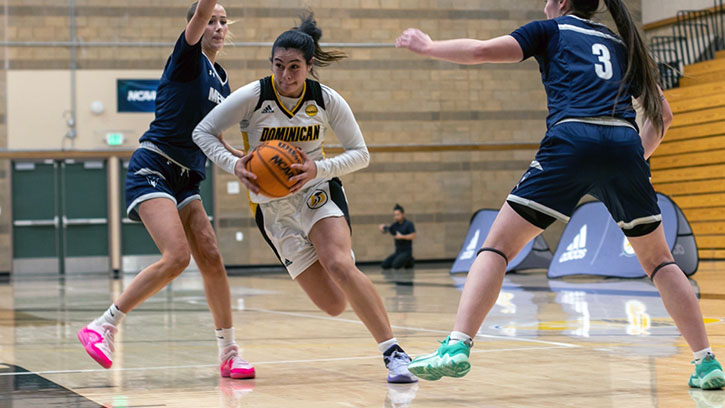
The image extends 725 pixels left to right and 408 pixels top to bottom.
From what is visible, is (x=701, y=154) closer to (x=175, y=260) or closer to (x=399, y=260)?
(x=399, y=260)

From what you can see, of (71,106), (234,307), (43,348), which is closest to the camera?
(43,348)

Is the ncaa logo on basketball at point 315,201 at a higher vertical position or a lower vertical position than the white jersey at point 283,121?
lower

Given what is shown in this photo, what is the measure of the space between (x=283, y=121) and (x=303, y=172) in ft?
1.25

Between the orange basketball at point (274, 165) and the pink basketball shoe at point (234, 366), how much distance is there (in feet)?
3.25

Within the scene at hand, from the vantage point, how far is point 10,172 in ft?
67.5

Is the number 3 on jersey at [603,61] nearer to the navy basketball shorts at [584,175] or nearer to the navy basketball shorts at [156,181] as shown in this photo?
the navy basketball shorts at [584,175]

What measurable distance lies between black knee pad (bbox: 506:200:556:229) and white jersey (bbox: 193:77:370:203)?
3.17 feet

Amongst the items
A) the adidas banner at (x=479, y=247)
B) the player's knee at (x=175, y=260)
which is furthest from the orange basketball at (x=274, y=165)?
the adidas banner at (x=479, y=247)

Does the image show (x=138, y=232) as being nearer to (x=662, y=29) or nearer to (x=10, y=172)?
(x=10, y=172)

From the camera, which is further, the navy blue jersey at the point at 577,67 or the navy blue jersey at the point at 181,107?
the navy blue jersey at the point at 181,107

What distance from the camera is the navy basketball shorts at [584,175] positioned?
3764 mm

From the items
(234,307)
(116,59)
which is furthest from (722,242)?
(116,59)

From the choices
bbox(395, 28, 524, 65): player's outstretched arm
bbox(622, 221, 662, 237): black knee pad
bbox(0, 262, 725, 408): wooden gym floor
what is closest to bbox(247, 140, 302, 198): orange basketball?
bbox(395, 28, 524, 65): player's outstretched arm

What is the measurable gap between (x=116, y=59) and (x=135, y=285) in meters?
17.0
